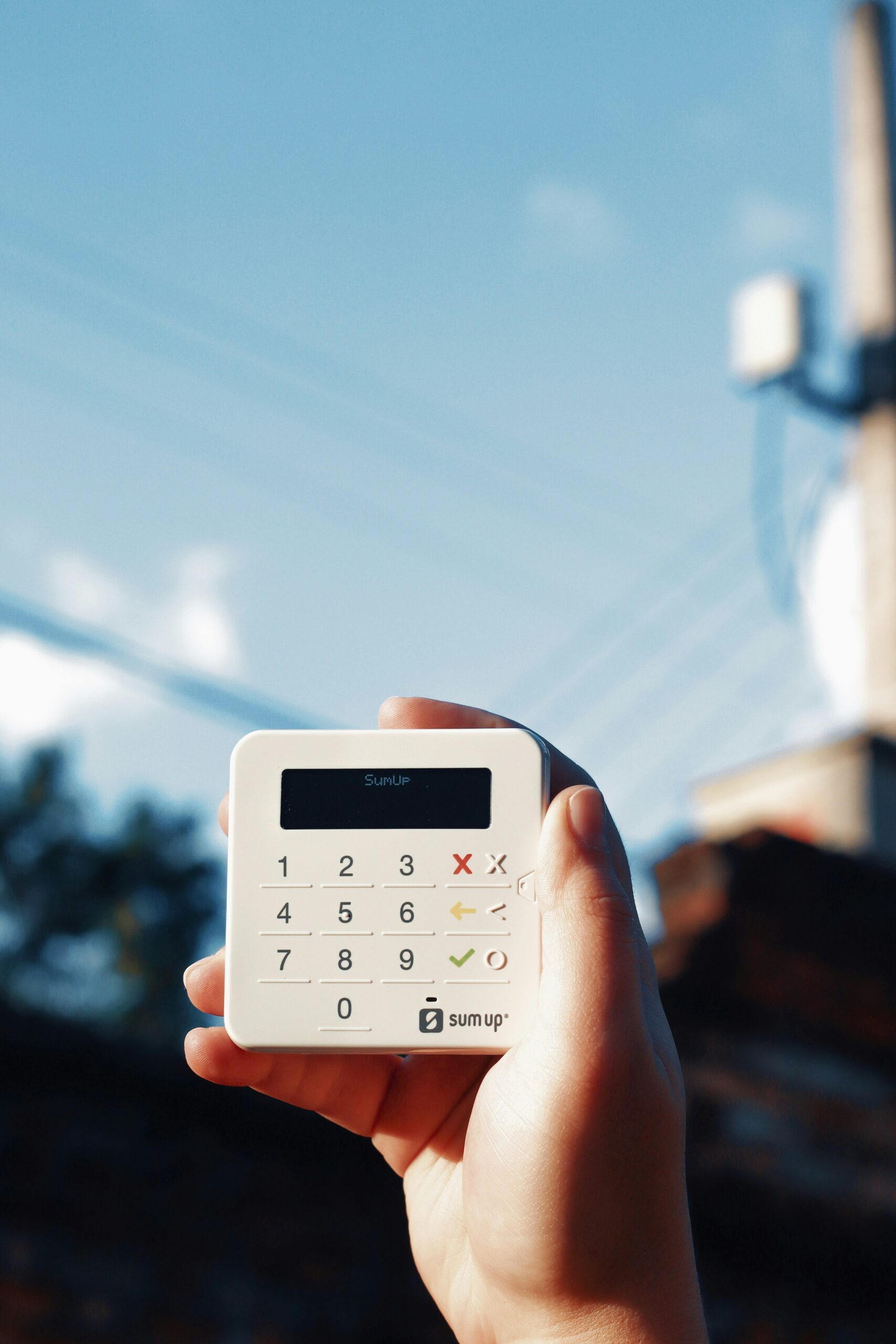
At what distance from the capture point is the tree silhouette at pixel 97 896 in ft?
110

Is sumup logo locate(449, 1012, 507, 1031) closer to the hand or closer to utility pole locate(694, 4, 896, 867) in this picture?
the hand

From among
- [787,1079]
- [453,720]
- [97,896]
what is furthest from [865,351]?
[97,896]

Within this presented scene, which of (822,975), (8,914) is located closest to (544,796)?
(822,975)

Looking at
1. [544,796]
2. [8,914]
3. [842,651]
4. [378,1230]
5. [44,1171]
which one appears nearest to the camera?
[544,796]

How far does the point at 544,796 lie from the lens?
1393 millimetres

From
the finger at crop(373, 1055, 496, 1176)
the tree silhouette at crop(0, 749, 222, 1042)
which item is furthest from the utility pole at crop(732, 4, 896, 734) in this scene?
the tree silhouette at crop(0, 749, 222, 1042)

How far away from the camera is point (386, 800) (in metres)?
1.40

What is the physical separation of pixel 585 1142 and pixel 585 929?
0.66 feet

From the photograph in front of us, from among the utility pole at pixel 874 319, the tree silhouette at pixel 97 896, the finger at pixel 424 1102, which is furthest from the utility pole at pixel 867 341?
the tree silhouette at pixel 97 896

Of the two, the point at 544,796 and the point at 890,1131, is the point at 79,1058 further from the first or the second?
the point at 890,1131

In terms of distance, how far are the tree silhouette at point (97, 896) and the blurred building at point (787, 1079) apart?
30451 mm

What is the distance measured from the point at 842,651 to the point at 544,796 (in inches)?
328

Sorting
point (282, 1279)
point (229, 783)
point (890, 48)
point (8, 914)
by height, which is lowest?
point (8, 914)

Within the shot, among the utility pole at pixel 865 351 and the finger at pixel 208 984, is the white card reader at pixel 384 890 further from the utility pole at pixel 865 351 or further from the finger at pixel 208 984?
the utility pole at pixel 865 351
